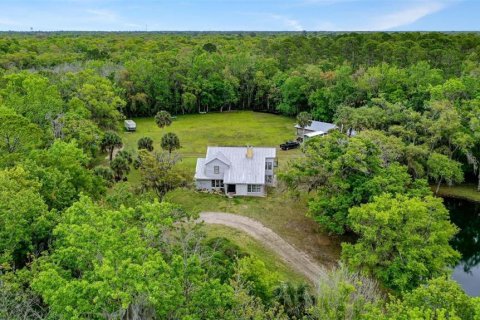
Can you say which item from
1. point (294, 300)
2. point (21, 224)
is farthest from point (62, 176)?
point (294, 300)

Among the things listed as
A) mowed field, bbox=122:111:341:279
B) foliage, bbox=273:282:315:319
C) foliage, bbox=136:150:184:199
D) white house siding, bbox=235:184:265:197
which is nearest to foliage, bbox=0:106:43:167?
foliage, bbox=136:150:184:199

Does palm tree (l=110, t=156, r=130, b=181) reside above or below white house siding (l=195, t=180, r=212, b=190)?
above

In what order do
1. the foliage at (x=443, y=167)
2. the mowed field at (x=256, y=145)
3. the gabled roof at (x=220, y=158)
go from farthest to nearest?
the gabled roof at (x=220, y=158) → the foliage at (x=443, y=167) → the mowed field at (x=256, y=145)

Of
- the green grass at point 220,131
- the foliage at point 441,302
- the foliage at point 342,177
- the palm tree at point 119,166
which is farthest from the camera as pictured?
the green grass at point 220,131

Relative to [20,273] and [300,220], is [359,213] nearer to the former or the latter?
[300,220]

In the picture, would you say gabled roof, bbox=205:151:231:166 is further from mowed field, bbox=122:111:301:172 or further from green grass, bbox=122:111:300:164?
green grass, bbox=122:111:300:164

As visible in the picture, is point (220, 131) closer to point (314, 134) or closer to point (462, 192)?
point (314, 134)

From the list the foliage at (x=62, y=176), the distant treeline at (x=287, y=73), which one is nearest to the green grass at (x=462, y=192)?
the distant treeline at (x=287, y=73)

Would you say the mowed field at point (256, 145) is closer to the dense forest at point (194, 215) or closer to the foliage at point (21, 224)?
the dense forest at point (194, 215)
